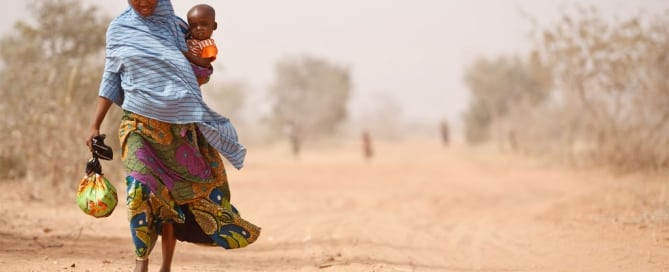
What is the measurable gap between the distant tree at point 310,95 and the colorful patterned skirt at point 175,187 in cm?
3509

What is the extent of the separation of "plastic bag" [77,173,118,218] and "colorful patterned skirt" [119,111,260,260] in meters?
0.10

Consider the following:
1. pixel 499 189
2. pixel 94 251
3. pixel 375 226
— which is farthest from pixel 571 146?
pixel 94 251


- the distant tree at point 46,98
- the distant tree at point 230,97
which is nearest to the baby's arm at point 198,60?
the distant tree at point 46,98

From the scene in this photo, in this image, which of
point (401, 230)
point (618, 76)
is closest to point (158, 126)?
point (401, 230)

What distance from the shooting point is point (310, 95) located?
40.9 meters

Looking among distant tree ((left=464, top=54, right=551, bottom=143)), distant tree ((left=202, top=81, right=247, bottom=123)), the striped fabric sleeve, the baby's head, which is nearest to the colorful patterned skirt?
the striped fabric sleeve

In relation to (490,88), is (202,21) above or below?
below

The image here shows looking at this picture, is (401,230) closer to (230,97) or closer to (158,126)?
(158,126)

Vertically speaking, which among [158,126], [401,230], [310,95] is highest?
[310,95]

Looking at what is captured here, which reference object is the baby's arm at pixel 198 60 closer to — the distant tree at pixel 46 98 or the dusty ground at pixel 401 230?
the dusty ground at pixel 401 230

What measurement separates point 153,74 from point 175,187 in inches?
24.1

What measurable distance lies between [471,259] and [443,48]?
105 m

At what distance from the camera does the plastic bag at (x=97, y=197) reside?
Answer: 3955mm

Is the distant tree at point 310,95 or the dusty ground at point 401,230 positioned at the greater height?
the distant tree at point 310,95
